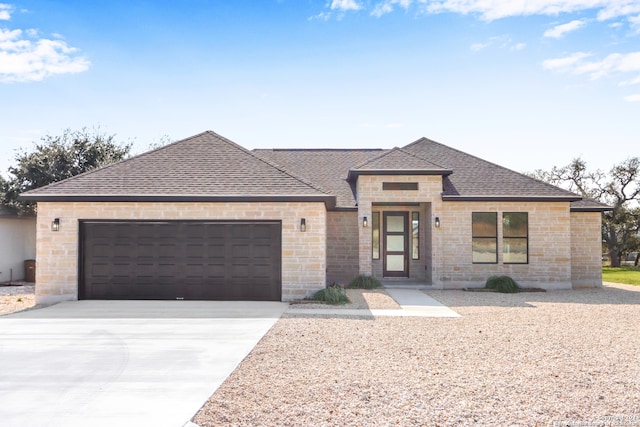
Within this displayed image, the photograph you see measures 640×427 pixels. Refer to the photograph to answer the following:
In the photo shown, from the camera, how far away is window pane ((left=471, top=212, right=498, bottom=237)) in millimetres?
16172

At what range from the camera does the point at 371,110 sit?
18.3 m

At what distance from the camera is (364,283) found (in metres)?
15.4

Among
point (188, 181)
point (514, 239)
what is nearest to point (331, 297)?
point (188, 181)

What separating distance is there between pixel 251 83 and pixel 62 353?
12.2 m

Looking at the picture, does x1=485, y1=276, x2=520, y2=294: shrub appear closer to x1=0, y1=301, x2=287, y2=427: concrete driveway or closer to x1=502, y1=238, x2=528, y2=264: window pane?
x1=502, y1=238, x2=528, y2=264: window pane

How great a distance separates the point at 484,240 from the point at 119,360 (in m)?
12.7

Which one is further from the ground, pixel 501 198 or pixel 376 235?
pixel 501 198

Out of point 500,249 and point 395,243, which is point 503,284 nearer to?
point 500,249

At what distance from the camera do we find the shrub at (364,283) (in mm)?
15344

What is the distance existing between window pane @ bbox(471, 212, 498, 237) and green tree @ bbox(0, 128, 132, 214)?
55.5ft

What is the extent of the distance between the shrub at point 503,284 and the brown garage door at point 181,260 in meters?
7.37

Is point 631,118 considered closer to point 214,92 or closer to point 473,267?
point 473,267

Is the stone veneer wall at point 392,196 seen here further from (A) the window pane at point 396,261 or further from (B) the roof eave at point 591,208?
(B) the roof eave at point 591,208

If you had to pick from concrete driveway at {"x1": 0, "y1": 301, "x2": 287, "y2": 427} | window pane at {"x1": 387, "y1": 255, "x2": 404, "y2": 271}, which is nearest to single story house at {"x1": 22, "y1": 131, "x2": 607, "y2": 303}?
window pane at {"x1": 387, "y1": 255, "x2": 404, "y2": 271}
